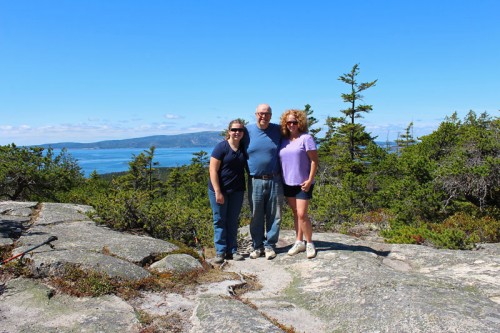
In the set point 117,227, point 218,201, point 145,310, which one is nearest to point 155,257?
point 218,201

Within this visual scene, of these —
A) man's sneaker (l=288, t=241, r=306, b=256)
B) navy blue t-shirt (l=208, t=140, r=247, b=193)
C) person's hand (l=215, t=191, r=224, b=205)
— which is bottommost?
man's sneaker (l=288, t=241, r=306, b=256)

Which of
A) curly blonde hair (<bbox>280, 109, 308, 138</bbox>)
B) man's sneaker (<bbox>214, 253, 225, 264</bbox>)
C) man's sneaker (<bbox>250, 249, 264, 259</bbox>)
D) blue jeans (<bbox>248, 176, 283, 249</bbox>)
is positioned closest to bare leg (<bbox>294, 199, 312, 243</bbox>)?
blue jeans (<bbox>248, 176, 283, 249</bbox>)

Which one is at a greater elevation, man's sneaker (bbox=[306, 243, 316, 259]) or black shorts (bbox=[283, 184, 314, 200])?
black shorts (bbox=[283, 184, 314, 200])

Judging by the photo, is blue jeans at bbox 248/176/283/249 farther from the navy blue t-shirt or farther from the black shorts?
the navy blue t-shirt

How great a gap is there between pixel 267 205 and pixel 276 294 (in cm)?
137

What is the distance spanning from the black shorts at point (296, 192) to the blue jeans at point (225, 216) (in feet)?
2.09

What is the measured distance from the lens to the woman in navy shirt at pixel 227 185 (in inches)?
204

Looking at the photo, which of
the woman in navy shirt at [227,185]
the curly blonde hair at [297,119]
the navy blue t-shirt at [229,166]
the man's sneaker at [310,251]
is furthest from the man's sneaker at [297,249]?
the curly blonde hair at [297,119]

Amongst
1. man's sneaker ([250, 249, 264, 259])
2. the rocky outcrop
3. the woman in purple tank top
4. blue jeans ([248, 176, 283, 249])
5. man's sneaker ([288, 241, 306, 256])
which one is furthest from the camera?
man's sneaker ([250, 249, 264, 259])

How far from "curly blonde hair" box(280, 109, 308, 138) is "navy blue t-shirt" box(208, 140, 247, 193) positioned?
64 centimetres

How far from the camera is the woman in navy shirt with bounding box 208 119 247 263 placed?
5176 millimetres

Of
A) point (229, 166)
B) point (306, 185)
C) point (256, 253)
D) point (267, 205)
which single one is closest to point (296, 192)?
point (306, 185)

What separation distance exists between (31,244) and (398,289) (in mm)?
4564

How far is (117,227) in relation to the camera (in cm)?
689
